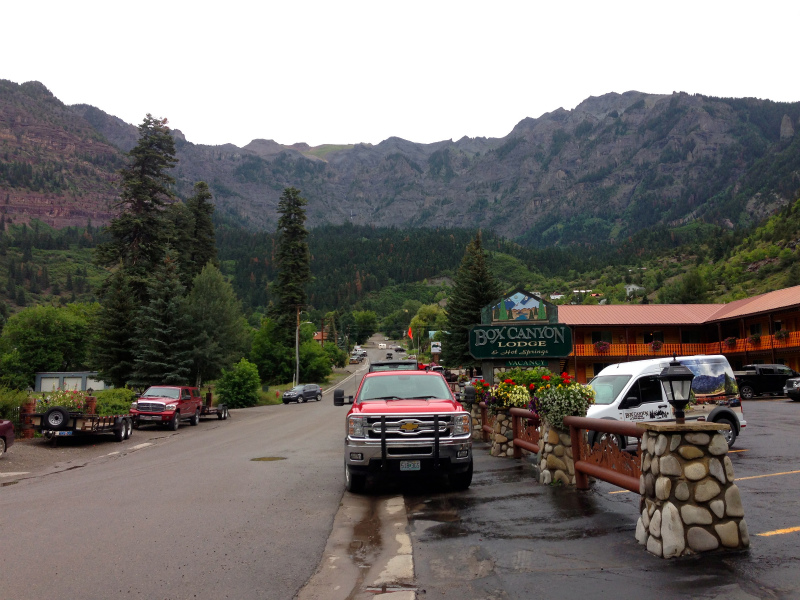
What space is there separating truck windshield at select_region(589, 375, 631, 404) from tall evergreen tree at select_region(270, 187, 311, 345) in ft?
169

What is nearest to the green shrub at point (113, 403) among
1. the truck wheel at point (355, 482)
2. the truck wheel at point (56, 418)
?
the truck wheel at point (56, 418)

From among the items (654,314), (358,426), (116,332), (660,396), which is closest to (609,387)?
(660,396)

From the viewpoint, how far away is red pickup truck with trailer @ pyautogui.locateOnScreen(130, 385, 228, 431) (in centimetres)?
2558

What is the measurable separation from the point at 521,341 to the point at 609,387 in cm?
404

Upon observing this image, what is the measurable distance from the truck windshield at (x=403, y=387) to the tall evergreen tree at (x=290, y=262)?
176ft

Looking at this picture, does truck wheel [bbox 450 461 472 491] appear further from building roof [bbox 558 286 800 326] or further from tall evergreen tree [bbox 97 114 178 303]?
building roof [bbox 558 286 800 326]

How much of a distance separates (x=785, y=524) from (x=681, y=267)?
117 metres

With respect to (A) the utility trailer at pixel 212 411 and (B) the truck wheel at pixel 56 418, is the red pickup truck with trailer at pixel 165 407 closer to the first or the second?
(A) the utility trailer at pixel 212 411

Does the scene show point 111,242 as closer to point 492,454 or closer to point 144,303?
point 144,303

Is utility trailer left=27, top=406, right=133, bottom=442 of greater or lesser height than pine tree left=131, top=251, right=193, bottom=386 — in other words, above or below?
below

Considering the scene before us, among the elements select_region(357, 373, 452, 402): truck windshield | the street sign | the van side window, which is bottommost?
the van side window

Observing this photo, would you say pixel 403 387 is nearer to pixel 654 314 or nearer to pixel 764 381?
pixel 764 381

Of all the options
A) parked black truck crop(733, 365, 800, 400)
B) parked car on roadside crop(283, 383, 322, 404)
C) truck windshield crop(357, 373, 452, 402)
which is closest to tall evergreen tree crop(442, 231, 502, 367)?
parked car on roadside crop(283, 383, 322, 404)

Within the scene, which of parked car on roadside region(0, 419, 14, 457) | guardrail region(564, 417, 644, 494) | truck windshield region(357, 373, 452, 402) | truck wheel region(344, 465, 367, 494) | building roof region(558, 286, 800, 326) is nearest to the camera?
guardrail region(564, 417, 644, 494)
